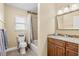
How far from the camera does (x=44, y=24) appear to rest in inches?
114

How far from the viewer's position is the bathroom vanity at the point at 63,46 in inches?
71.8

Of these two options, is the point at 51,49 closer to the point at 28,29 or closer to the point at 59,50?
the point at 59,50

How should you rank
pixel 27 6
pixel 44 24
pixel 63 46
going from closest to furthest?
pixel 63 46, pixel 27 6, pixel 44 24

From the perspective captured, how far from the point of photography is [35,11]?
270 cm

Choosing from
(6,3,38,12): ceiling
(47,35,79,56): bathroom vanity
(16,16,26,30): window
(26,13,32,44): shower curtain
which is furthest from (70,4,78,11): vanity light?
(16,16,26,30): window

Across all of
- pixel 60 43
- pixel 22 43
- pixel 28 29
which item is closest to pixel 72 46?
pixel 60 43

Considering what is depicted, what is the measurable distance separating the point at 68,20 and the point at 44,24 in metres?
0.62

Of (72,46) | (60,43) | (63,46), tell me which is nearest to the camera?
(72,46)

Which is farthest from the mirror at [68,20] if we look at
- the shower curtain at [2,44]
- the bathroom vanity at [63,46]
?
the shower curtain at [2,44]

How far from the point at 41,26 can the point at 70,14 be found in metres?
0.77

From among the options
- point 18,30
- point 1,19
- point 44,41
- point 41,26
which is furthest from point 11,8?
point 44,41

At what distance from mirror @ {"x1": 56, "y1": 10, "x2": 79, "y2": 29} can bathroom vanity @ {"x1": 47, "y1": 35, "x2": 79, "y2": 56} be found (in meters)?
0.45

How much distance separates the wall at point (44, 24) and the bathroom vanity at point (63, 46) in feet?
0.47

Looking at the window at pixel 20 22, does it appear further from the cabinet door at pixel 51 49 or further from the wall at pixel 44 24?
the cabinet door at pixel 51 49
